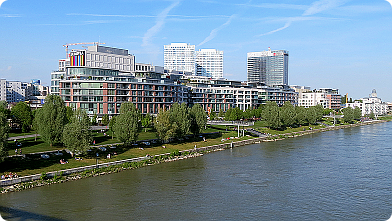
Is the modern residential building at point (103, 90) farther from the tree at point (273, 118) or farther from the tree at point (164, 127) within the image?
the tree at point (273, 118)

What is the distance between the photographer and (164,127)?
69062mm

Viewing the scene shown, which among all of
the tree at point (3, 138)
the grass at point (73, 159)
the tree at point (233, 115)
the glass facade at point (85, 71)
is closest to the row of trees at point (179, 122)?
the grass at point (73, 159)

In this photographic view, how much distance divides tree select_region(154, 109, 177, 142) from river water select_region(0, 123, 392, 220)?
9.58m

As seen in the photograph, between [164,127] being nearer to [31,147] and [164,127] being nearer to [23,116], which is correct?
[31,147]

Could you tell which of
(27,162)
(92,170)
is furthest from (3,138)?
(92,170)

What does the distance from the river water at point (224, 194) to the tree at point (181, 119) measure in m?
12.6

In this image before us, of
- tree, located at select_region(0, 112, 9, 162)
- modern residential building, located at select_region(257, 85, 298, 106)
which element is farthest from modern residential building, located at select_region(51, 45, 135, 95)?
tree, located at select_region(0, 112, 9, 162)

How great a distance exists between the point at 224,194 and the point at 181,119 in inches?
1390

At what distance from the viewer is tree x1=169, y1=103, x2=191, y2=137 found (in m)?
72.8

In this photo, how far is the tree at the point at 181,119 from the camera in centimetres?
7275

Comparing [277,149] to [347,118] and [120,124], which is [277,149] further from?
[347,118]

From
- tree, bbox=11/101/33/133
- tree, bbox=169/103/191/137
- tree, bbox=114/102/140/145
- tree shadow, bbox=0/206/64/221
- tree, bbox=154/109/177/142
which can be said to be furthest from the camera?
tree, bbox=11/101/33/133

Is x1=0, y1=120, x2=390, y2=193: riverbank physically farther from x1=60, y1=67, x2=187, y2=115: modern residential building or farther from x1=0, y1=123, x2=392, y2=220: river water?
x1=60, y1=67, x2=187, y2=115: modern residential building

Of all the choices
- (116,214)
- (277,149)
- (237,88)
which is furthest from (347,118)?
(116,214)
